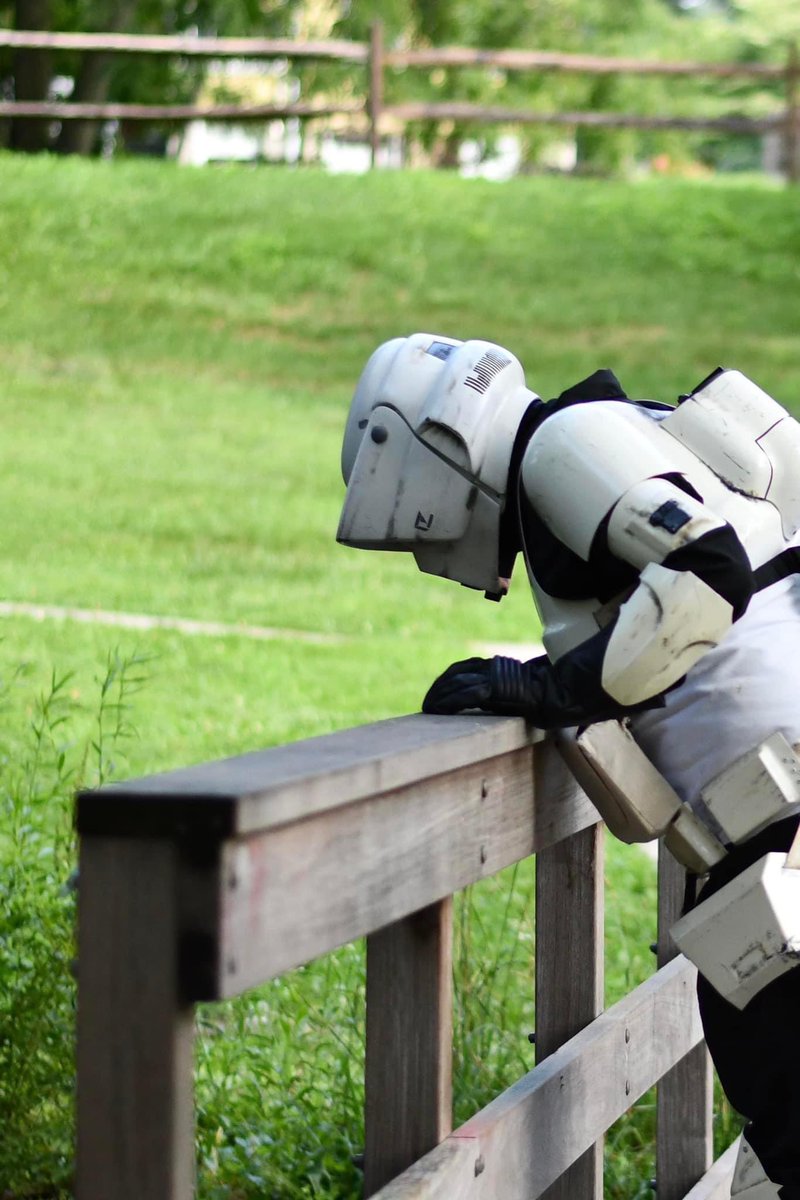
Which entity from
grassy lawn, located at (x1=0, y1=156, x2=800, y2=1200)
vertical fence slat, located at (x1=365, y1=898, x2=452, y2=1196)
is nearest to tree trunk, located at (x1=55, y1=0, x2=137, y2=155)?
grassy lawn, located at (x1=0, y1=156, x2=800, y2=1200)

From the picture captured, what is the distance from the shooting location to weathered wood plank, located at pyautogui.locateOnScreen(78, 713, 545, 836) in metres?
1.40

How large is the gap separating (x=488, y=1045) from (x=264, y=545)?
7139 millimetres

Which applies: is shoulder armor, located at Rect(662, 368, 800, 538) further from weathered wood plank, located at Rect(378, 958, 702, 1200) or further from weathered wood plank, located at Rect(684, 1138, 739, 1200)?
weathered wood plank, located at Rect(684, 1138, 739, 1200)

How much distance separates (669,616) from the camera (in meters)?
2.19

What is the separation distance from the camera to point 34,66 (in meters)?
20.9

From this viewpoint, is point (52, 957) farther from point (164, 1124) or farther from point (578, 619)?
point (164, 1124)

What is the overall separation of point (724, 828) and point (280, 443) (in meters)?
10.4

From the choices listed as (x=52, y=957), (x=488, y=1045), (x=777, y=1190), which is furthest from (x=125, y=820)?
(x=488, y=1045)

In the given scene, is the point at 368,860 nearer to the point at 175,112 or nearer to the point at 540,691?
the point at 540,691

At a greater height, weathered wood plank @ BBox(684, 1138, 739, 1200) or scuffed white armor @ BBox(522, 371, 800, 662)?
scuffed white armor @ BBox(522, 371, 800, 662)

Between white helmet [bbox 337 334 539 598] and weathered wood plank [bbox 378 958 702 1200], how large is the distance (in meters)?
0.69

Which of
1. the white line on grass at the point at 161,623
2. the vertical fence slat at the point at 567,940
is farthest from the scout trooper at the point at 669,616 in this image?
the white line on grass at the point at 161,623

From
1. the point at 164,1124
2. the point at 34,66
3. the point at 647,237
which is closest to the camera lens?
the point at 164,1124

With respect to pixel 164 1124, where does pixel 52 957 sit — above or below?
below
